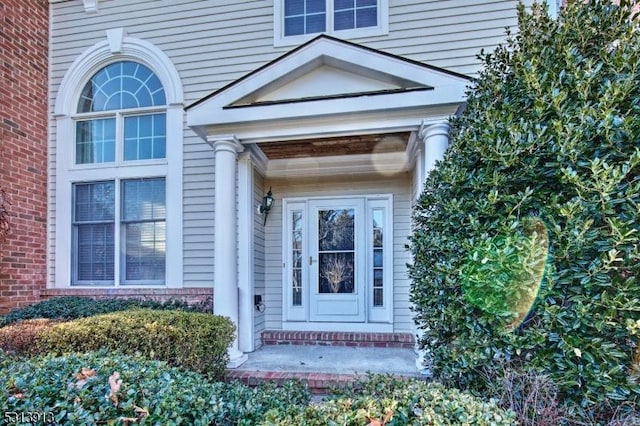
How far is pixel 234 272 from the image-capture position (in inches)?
180

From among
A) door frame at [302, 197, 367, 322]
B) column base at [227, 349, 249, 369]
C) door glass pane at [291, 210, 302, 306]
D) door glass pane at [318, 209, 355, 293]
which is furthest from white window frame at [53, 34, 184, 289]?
door glass pane at [318, 209, 355, 293]

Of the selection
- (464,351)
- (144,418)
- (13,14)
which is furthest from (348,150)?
(13,14)

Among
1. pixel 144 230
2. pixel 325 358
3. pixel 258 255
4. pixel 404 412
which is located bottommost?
pixel 325 358

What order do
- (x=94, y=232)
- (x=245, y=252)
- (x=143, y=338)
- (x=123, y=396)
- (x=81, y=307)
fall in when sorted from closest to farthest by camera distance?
1. (x=123, y=396)
2. (x=143, y=338)
3. (x=81, y=307)
4. (x=245, y=252)
5. (x=94, y=232)

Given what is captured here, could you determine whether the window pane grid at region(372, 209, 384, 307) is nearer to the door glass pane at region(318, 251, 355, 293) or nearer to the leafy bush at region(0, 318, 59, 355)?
the door glass pane at region(318, 251, 355, 293)

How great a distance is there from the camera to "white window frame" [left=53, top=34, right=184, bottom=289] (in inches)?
222

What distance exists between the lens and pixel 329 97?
4.23 meters

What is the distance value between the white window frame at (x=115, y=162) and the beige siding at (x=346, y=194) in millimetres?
1416

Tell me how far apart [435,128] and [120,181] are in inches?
190

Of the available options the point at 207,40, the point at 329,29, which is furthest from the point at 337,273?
the point at 207,40

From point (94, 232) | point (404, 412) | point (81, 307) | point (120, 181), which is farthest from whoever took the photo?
point (94, 232)

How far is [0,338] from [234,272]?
2386mm

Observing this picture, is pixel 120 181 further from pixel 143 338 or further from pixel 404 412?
pixel 404 412

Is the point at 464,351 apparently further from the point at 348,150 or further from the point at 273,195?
the point at 273,195
